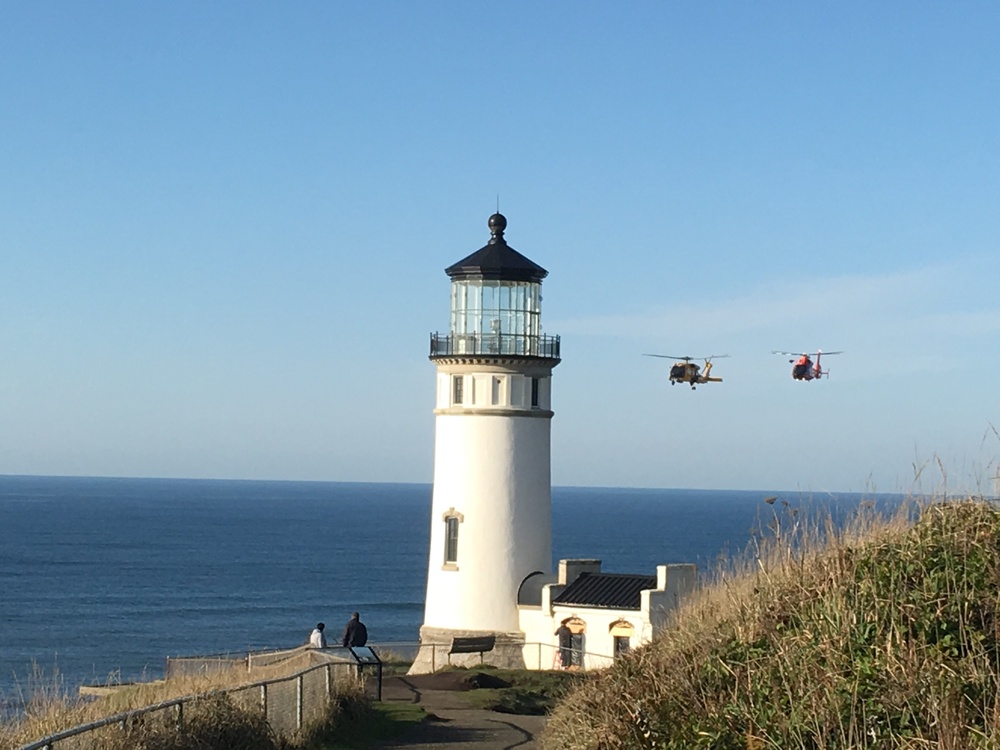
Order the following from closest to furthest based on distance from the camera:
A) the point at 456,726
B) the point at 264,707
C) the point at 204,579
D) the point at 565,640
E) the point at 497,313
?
the point at 264,707
the point at 456,726
the point at 565,640
the point at 497,313
the point at 204,579

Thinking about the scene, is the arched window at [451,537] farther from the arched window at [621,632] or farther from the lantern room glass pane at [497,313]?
the arched window at [621,632]

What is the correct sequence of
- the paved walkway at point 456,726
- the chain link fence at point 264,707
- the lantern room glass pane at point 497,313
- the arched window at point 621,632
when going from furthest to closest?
the lantern room glass pane at point 497,313, the arched window at point 621,632, the paved walkway at point 456,726, the chain link fence at point 264,707

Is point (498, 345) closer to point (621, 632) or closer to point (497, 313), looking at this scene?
point (497, 313)

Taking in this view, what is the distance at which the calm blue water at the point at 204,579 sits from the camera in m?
57.2

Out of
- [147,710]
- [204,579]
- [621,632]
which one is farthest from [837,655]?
[204,579]

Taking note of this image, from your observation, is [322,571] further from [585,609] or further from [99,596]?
[585,609]

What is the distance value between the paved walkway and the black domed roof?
1066 cm

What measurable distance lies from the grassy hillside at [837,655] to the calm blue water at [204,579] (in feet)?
11.2

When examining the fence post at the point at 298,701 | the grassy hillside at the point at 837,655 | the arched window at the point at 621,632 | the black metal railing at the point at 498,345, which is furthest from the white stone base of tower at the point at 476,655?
the grassy hillside at the point at 837,655

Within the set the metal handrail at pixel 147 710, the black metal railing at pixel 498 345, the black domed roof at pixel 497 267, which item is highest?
the black domed roof at pixel 497 267

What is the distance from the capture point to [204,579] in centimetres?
8925

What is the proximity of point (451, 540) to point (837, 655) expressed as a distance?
20.2 metres

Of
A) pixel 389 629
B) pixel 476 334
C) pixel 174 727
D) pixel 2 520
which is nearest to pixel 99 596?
pixel 389 629

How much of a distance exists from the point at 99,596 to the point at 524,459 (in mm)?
54207
